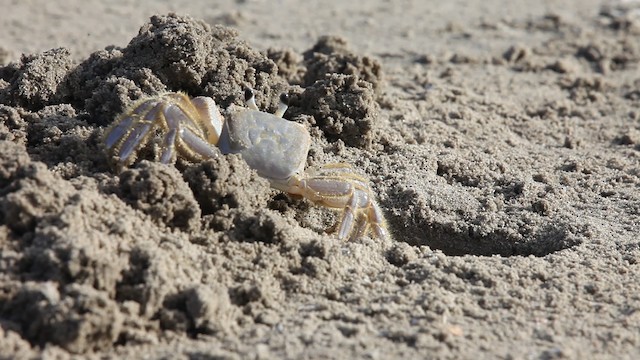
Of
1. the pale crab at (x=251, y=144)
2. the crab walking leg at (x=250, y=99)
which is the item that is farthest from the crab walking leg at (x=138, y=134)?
the crab walking leg at (x=250, y=99)

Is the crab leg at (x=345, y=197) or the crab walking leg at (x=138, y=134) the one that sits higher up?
the crab leg at (x=345, y=197)

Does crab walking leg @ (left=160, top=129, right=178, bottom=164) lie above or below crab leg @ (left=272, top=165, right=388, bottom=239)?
below

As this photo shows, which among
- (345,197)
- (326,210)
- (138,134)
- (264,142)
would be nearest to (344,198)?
(345,197)

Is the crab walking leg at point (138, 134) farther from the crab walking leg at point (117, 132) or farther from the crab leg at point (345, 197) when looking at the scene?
the crab leg at point (345, 197)

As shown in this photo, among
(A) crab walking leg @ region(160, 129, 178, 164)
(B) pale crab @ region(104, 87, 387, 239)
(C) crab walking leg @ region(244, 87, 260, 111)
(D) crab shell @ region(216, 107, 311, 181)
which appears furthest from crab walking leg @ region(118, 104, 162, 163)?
(C) crab walking leg @ region(244, 87, 260, 111)

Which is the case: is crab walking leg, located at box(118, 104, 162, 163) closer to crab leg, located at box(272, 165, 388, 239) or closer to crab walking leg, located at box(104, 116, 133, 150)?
crab walking leg, located at box(104, 116, 133, 150)

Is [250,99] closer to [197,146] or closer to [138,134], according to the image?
[197,146]
